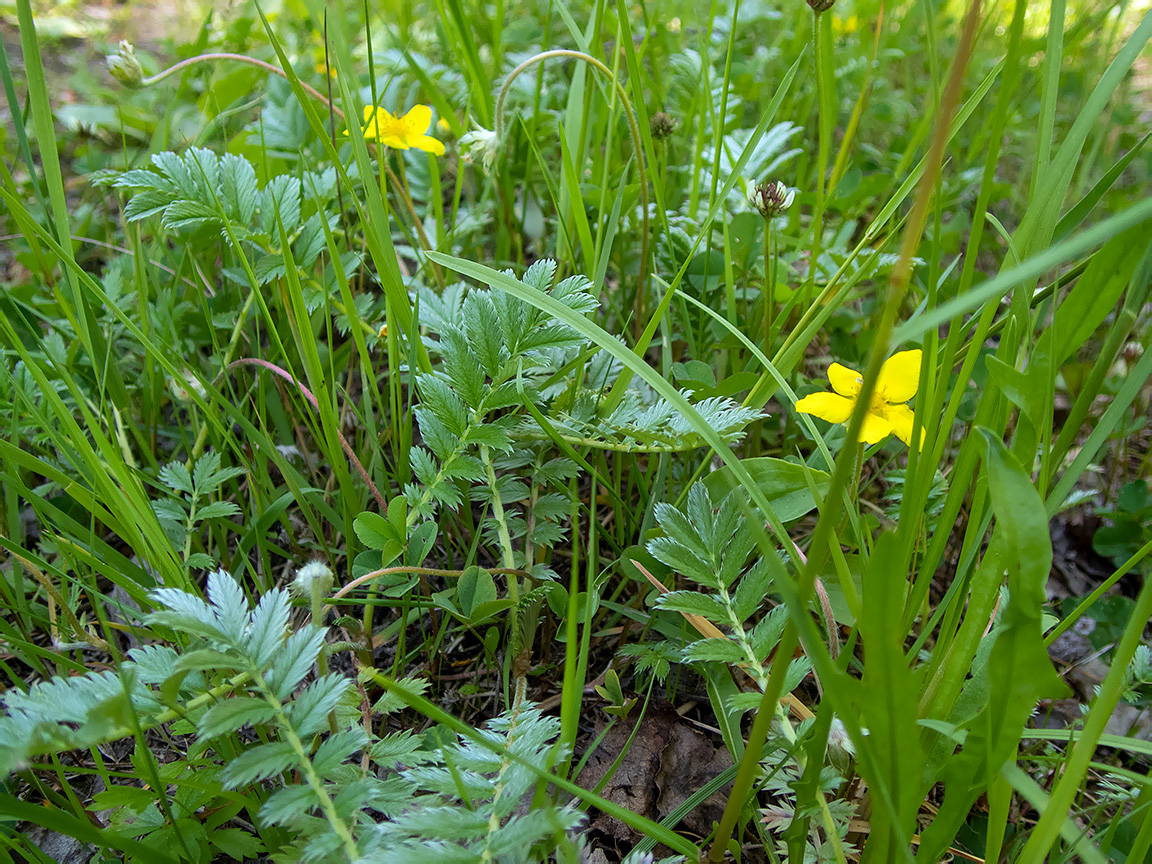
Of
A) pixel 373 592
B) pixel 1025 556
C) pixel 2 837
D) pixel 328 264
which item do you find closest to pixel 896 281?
pixel 1025 556

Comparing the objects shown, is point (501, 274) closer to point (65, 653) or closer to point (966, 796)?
point (966, 796)

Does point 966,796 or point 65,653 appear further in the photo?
point 65,653

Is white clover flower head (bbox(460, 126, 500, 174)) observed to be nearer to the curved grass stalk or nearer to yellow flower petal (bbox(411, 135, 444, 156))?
the curved grass stalk

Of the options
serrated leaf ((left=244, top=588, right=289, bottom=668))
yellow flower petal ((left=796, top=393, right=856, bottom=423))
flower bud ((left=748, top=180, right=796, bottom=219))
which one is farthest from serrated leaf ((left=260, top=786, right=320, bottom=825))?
flower bud ((left=748, top=180, right=796, bottom=219))

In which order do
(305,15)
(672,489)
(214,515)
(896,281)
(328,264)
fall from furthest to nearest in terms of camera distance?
1. (305,15)
2. (328,264)
3. (672,489)
4. (214,515)
5. (896,281)

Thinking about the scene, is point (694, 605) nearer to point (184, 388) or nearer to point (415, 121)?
point (184, 388)

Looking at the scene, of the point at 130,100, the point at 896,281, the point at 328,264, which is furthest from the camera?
the point at 130,100
